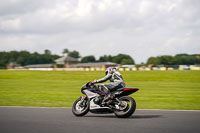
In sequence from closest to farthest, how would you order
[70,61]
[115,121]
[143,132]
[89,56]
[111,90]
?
[143,132], [115,121], [111,90], [70,61], [89,56]

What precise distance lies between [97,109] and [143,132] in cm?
274

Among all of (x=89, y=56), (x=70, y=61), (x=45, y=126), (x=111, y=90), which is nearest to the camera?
(x=45, y=126)

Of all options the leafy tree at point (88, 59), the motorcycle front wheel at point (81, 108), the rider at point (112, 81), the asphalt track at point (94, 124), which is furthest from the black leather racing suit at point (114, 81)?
the leafy tree at point (88, 59)

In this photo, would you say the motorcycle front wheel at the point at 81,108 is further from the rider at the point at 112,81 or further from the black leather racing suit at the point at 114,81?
the black leather racing suit at the point at 114,81

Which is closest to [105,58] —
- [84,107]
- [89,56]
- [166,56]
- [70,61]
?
[89,56]

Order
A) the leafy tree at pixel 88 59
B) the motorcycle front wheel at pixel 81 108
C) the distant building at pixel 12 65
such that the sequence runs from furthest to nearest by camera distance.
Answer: the leafy tree at pixel 88 59
the distant building at pixel 12 65
the motorcycle front wheel at pixel 81 108

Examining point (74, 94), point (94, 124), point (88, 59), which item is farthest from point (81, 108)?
point (88, 59)

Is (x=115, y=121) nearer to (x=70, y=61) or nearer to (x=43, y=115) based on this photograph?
(x=43, y=115)

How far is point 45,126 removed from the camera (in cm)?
702

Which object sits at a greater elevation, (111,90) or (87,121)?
(111,90)

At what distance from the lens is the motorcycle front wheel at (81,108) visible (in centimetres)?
890

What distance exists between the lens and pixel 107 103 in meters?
8.72

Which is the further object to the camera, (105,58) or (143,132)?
(105,58)

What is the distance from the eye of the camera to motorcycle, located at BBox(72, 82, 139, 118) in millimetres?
8352
